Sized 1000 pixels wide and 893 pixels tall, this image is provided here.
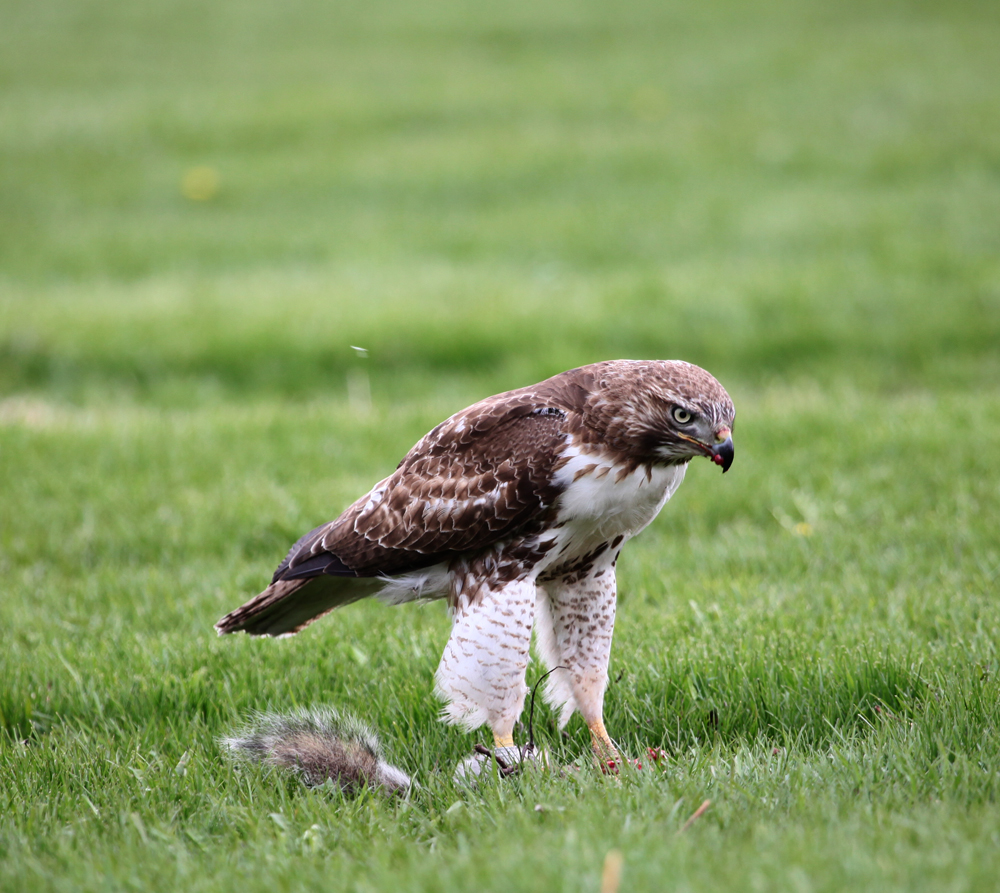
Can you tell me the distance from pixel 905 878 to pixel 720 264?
30.8ft

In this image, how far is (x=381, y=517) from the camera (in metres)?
3.76

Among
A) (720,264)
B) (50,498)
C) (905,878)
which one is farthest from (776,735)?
(720,264)

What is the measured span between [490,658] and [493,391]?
17.4 feet

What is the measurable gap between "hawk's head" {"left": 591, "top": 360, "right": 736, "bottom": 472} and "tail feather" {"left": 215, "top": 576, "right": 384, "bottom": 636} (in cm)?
115

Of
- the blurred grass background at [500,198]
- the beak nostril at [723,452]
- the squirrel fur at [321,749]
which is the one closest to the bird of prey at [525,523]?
the beak nostril at [723,452]

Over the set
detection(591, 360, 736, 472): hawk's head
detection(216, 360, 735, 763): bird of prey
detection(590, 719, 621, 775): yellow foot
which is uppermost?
detection(591, 360, 736, 472): hawk's head

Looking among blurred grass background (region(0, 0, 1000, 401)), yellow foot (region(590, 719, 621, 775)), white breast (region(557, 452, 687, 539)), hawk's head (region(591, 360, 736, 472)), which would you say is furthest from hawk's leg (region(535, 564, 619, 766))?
blurred grass background (region(0, 0, 1000, 401))

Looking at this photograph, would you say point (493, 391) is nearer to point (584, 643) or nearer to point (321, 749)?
point (584, 643)

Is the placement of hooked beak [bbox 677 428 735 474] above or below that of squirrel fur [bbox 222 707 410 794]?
above

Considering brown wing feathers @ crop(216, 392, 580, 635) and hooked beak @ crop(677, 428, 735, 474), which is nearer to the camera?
hooked beak @ crop(677, 428, 735, 474)

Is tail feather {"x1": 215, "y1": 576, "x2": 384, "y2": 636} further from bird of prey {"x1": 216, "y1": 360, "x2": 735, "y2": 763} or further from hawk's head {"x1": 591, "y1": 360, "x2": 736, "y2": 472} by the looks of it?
hawk's head {"x1": 591, "y1": 360, "x2": 736, "y2": 472}

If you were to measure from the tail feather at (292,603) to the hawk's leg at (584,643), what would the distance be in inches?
27.6

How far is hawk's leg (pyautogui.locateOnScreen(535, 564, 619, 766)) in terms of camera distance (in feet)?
12.1

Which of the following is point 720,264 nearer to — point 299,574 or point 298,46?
point 299,574
